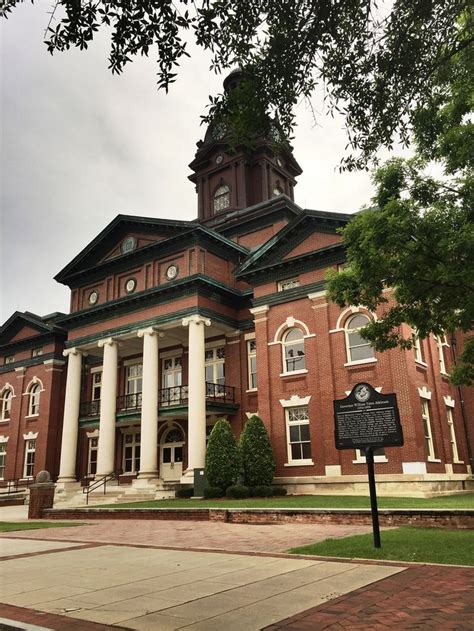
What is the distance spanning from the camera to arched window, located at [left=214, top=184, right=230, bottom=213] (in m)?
40.2

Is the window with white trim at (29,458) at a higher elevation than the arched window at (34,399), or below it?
below

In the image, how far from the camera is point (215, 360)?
104ft

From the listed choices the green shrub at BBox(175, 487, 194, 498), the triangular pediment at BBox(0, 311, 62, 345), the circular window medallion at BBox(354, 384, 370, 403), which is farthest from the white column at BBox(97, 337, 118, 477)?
the circular window medallion at BBox(354, 384, 370, 403)

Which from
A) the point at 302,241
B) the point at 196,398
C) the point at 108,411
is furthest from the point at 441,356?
the point at 108,411

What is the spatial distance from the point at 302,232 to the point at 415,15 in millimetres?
19450

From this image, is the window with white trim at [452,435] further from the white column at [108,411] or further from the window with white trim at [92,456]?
the window with white trim at [92,456]

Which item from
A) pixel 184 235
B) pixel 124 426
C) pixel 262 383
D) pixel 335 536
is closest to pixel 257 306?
pixel 262 383

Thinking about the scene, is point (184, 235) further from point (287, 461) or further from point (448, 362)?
point (448, 362)

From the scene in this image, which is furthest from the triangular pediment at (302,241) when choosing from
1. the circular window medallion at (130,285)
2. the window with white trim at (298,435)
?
the circular window medallion at (130,285)

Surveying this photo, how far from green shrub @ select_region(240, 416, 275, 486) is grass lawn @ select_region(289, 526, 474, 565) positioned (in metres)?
12.9

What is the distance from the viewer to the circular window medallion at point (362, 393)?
10541 millimetres

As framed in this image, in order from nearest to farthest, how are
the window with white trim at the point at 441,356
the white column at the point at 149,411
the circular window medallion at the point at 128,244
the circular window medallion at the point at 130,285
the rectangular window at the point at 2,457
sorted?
the window with white trim at the point at 441,356 < the white column at the point at 149,411 < the circular window medallion at the point at 130,285 < the circular window medallion at the point at 128,244 < the rectangular window at the point at 2,457

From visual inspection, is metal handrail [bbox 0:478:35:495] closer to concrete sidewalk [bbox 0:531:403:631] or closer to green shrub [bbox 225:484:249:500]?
green shrub [bbox 225:484:249:500]

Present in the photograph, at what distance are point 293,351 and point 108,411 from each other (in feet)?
37.1
